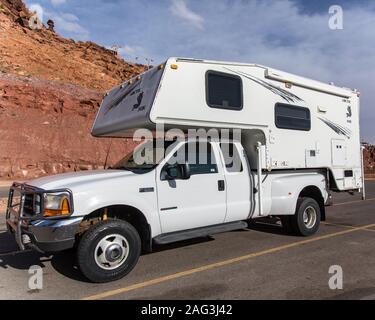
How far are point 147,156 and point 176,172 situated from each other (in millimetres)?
704

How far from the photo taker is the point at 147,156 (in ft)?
21.3

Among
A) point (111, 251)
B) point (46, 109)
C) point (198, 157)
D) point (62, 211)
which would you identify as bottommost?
point (111, 251)

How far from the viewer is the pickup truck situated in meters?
5.20

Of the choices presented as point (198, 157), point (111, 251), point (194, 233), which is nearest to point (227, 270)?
point (194, 233)

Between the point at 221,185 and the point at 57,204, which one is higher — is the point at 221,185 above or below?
above

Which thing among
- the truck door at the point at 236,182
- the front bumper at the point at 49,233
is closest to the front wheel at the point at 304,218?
the truck door at the point at 236,182

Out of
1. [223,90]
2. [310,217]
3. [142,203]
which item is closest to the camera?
[142,203]

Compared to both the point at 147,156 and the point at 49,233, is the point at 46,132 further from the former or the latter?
the point at 49,233

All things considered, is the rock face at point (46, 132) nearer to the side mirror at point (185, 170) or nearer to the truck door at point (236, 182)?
the truck door at point (236, 182)

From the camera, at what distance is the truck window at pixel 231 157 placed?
6.93 meters

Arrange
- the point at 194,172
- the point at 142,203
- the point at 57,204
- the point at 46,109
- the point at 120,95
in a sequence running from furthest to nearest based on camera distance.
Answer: the point at 46,109, the point at 120,95, the point at 194,172, the point at 142,203, the point at 57,204

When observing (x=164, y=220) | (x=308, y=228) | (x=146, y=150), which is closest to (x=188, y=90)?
(x=146, y=150)

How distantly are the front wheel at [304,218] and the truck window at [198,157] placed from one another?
2349 mm

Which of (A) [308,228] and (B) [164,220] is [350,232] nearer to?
(A) [308,228]
